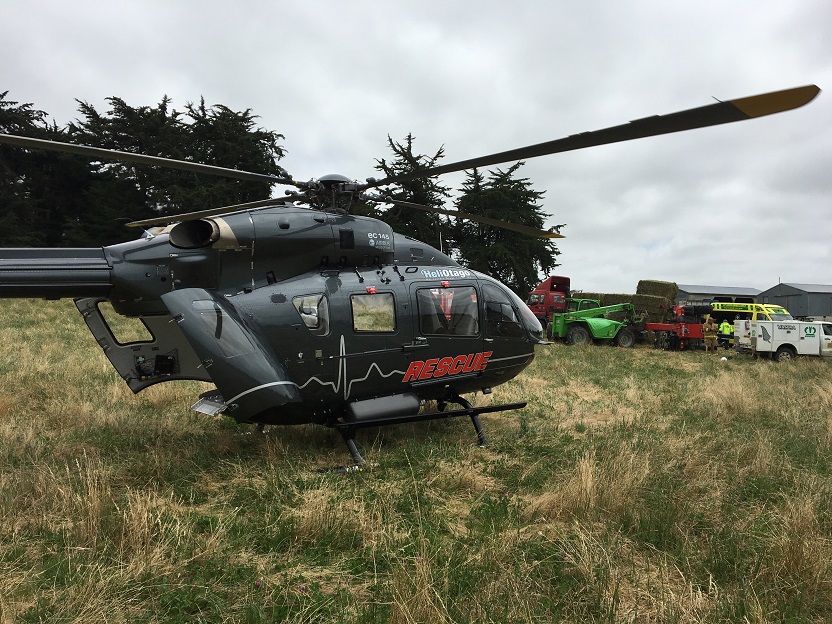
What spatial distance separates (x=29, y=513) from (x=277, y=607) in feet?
9.13

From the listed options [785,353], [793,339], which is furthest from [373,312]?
[793,339]

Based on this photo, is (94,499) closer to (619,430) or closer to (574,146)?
(574,146)

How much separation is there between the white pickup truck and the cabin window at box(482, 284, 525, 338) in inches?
638

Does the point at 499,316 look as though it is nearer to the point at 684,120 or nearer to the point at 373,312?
the point at 373,312

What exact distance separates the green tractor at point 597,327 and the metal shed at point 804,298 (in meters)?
38.5

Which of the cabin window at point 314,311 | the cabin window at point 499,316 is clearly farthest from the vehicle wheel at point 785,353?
the cabin window at point 314,311

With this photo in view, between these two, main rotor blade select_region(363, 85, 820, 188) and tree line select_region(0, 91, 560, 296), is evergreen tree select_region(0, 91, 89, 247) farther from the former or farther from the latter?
main rotor blade select_region(363, 85, 820, 188)

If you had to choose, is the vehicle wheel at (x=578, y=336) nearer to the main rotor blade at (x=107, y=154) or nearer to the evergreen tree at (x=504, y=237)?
the evergreen tree at (x=504, y=237)

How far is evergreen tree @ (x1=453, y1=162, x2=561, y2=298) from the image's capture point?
32781 millimetres

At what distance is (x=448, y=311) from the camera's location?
7188 mm

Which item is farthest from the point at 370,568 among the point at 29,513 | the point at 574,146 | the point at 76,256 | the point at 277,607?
the point at 76,256

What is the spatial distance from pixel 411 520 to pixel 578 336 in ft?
65.2

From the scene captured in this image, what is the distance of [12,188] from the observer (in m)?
30.0

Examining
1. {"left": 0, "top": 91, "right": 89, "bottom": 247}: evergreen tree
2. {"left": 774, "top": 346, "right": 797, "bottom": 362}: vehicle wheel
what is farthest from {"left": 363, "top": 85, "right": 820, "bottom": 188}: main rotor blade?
{"left": 0, "top": 91, "right": 89, "bottom": 247}: evergreen tree
